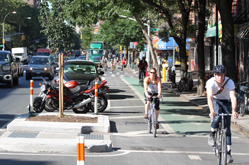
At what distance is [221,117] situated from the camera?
758 cm

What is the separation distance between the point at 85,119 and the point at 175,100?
874 cm

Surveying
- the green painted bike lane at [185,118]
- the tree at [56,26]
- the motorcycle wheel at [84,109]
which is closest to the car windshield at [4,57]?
the green painted bike lane at [185,118]

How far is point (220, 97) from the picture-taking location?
766cm

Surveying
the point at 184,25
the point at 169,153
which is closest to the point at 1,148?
the point at 169,153

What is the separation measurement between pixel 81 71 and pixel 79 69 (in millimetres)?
170

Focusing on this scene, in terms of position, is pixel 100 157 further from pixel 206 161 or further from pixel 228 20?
pixel 228 20

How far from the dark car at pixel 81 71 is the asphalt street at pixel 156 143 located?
218 cm

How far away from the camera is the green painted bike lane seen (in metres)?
11.9

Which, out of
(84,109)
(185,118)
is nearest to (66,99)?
(84,109)

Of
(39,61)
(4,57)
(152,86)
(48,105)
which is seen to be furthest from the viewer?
(39,61)

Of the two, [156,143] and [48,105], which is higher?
[48,105]

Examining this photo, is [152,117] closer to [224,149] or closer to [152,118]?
[152,118]

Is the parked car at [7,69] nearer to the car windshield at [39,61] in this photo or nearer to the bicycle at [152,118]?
the car windshield at [39,61]

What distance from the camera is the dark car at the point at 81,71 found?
58.7 ft
